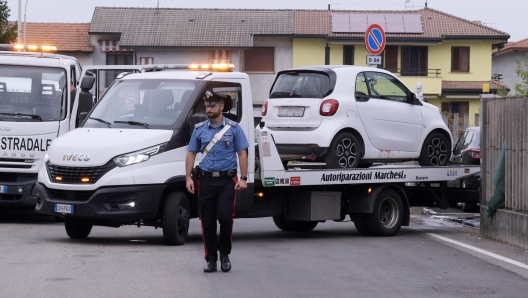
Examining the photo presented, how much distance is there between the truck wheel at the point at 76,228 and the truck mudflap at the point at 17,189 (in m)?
2.73

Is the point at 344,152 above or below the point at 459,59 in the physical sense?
below

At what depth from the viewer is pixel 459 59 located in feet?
188

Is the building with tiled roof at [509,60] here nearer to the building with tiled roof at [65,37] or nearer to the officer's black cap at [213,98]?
the building with tiled roof at [65,37]

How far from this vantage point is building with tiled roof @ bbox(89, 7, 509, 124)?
182ft

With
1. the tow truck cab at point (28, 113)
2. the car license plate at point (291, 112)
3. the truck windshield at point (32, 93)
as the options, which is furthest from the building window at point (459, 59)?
the car license plate at point (291, 112)

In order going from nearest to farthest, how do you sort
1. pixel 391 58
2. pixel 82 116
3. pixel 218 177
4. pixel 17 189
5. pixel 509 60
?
pixel 218 177, pixel 82 116, pixel 17 189, pixel 391 58, pixel 509 60

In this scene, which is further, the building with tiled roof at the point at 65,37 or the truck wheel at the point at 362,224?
the building with tiled roof at the point at 65,37

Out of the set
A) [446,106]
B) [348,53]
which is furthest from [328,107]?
[446,106]

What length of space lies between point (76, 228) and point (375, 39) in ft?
29.7

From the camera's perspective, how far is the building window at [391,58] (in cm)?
5575

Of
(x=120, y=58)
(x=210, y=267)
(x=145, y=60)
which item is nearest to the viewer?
(x=210, y=267)

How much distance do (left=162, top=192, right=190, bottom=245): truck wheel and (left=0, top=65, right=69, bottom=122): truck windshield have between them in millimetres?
4174

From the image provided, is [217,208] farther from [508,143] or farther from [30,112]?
[30,112]

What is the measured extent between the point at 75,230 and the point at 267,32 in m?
42.7
